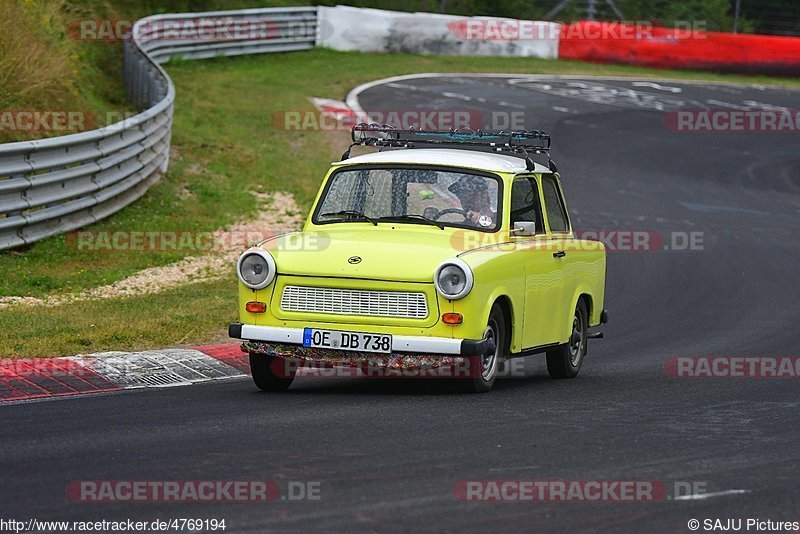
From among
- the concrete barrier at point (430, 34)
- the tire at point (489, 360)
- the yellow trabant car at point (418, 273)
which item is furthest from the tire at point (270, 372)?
the concrete barrier at point (430, 34)

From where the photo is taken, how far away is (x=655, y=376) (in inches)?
425

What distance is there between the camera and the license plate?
8.57 meters

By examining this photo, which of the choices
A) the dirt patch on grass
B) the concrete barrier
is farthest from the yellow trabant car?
the concrete barrier

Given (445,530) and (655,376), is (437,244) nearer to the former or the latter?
(655,376)

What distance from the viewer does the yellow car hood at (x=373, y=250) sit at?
870 cm

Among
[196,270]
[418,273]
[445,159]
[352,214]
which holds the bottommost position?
[196,270]

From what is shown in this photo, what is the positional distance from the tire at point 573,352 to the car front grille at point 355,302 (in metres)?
2.30

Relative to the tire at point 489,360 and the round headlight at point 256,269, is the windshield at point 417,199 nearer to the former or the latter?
the tire at point 489,360

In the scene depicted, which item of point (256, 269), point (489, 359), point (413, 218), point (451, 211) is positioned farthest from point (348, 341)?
point (451, 211)

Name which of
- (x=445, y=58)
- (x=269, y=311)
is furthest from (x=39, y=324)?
(x=445, y=58)

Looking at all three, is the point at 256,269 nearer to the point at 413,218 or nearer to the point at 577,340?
the point at 413,218

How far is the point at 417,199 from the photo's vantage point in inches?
383

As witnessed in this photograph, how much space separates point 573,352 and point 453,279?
8.92 ft

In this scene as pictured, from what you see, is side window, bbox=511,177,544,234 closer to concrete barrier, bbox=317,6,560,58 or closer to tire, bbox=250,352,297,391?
tire, bbox=250,352,297,391
